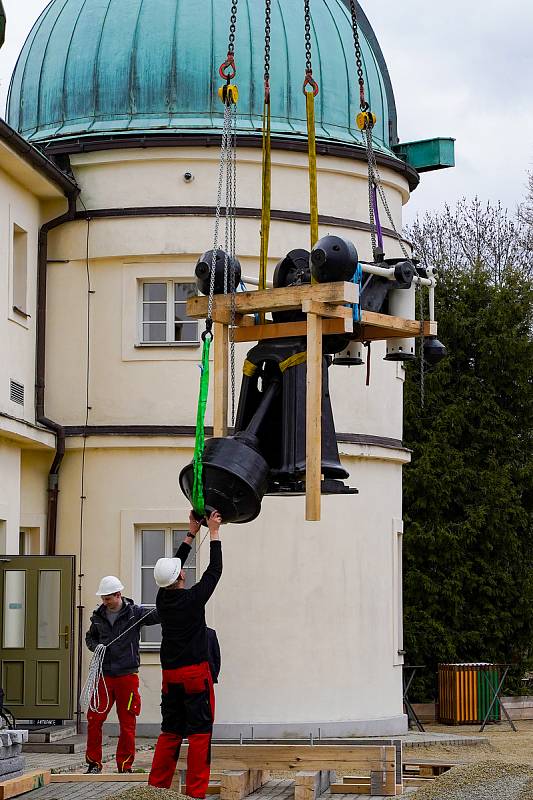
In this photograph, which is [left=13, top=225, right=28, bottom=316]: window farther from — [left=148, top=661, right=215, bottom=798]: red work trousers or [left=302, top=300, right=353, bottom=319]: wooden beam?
[left=302, top=300, right=353, bottom=319]: wooden beam

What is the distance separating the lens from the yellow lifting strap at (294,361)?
1266 centimetres

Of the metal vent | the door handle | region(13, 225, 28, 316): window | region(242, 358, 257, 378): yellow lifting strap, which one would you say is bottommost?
the door handle

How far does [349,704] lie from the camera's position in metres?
23.0

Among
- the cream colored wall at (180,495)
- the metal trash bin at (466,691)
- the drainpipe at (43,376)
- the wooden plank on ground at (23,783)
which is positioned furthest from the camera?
the metal trash bin at (466,691)

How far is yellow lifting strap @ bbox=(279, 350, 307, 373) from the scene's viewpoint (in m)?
12.7

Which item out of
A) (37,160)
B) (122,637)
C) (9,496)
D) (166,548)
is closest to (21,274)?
(37,160)

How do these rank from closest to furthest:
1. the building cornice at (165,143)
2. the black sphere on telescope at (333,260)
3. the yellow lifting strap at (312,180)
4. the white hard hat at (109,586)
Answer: the black sphere on telescope at (333,260) < the yellow lifting strap at (312,180) < the white hard hat at (109,586) < the building cornice at (165,143)

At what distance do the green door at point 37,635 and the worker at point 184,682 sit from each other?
8.22 meters

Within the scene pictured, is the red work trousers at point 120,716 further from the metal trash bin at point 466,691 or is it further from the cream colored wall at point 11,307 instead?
the metal trash bin at point 466,691

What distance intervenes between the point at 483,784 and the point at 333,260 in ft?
13.2

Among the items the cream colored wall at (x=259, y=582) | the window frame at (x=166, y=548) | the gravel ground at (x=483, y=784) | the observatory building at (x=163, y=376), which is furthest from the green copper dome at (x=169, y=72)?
the gravel ground at (x=483, y=784)

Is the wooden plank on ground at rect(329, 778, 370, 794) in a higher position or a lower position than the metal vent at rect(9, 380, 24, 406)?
lower

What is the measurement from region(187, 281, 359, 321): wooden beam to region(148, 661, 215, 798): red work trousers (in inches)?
108

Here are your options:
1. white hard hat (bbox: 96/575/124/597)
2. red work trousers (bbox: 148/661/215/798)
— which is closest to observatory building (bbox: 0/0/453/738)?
white hard hat (bbox: 96/575/124/597)
